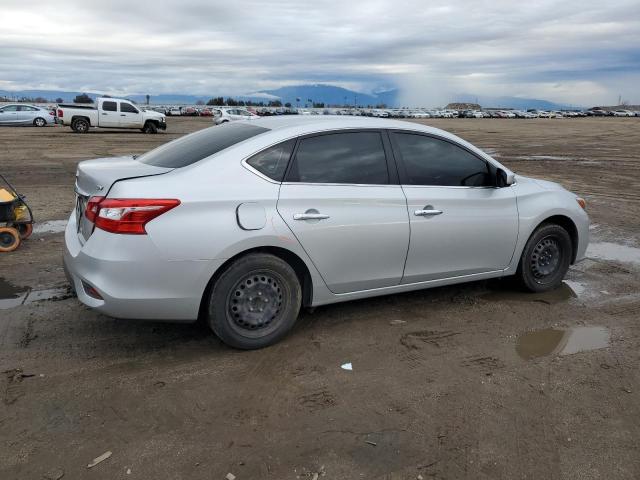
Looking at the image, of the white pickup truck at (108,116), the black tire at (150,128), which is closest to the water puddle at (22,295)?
the white pickup truck at (108,116)

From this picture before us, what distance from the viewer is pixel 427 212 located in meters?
4.56

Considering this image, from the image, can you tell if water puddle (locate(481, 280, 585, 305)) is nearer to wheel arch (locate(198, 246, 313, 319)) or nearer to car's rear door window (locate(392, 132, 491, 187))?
car's rear door window (locate(392, 132, 491, 187))

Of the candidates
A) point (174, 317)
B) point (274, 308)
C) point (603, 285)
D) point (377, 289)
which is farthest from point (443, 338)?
point (603, 285)

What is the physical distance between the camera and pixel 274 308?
412cm

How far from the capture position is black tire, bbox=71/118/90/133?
28.0 metres

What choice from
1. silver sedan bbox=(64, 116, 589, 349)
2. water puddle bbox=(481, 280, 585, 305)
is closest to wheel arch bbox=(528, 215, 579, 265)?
silver sedan bbox=(64, 116, 589, 349)

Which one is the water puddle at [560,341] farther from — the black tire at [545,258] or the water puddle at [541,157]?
the water puddle at [541,157]

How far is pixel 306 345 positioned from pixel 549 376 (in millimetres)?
1738

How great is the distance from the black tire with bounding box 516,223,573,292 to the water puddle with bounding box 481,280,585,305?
63 mm

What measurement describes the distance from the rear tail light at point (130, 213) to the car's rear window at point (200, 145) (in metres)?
0.55

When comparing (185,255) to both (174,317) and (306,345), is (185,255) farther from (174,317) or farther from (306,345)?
(306,345)

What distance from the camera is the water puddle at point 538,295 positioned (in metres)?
5.32

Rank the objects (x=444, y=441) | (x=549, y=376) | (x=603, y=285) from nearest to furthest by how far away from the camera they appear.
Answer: (x=444, y=441) → (x=549, y=376) → (x=603, y=285)

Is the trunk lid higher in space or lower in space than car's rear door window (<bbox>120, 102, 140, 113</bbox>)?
higher
